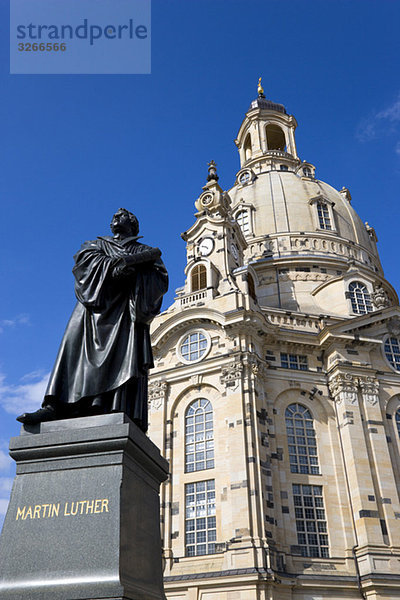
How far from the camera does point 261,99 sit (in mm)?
66938

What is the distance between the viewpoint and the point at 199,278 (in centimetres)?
3506

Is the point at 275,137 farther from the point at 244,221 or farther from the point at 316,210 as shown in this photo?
the point at 244,221

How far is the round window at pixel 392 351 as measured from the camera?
107 ft

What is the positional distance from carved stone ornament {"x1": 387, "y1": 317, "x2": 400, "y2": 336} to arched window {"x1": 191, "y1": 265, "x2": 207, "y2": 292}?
39.3 feet

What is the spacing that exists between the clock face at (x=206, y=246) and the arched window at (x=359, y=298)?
10.4m

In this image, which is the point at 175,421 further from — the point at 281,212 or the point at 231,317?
the point at 281,212

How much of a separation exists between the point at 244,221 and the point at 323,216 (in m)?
7.17

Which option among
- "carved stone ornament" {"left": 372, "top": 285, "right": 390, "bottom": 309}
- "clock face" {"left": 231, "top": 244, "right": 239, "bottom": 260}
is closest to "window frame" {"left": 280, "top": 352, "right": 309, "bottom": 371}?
"carved stone ornament" {"left": 372, "top": 285, "right": 390, "bottom": 309}

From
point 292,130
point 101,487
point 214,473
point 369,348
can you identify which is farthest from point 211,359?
point 292,130

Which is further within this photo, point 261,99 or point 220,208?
point 261,99

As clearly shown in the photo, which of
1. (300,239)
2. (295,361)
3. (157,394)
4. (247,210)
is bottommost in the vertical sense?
(157,394)

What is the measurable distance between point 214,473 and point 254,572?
5.56m

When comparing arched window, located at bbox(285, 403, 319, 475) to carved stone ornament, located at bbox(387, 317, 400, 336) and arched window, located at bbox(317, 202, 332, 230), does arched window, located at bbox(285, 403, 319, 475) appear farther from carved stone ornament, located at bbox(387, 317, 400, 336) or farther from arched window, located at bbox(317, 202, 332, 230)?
arched window, located at bbox(317, 202, 332, 230)

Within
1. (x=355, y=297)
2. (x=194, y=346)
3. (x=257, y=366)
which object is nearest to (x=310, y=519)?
(x=257, y=366)
